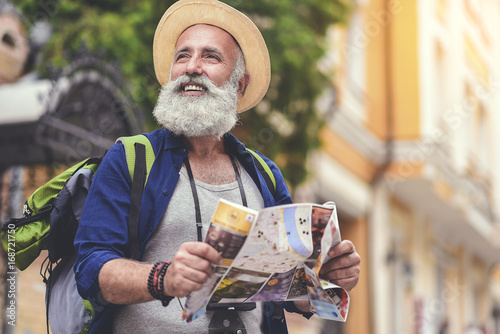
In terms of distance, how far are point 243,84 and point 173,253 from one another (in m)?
0.83

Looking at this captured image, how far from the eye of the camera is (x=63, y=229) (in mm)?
2602

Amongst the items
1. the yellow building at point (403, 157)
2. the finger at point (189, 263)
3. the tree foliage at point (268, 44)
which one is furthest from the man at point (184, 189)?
the yellow building at point (403, 157)

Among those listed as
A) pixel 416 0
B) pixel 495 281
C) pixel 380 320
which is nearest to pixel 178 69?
pixel 380 320

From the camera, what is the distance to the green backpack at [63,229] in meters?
2.55

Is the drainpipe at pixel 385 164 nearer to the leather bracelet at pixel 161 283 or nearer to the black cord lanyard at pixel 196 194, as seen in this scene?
the black cord lanyard at pixel 196 194

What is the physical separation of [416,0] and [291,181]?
7.81 m

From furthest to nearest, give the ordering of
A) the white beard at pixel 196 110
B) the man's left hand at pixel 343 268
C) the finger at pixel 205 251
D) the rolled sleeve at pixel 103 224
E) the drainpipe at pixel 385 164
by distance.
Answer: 1. the drainpipe at pixel 385 164
2. the white beard at pixel 196 110
3. the man's left hand at pixel 343 268
4. the rolled sleeve at pixel 103 224
5. the finger at pixel 205 251

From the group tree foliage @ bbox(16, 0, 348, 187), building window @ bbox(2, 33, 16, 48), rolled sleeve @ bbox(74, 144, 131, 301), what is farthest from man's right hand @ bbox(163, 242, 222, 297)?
building window @ bbox(2, 33, 16, 48)

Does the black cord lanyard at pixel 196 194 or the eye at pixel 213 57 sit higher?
the eye at pixel 213 57

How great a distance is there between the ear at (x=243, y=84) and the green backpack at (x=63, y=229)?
0.54 m

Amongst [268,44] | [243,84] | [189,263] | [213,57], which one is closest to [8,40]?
[268,44]

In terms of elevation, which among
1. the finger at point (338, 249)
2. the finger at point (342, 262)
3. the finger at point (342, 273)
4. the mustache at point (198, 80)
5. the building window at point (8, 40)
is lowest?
the finger at point (342, 273)

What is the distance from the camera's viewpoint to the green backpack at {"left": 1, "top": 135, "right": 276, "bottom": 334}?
101 inches

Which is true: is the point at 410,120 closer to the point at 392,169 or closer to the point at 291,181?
the point at 392,169
